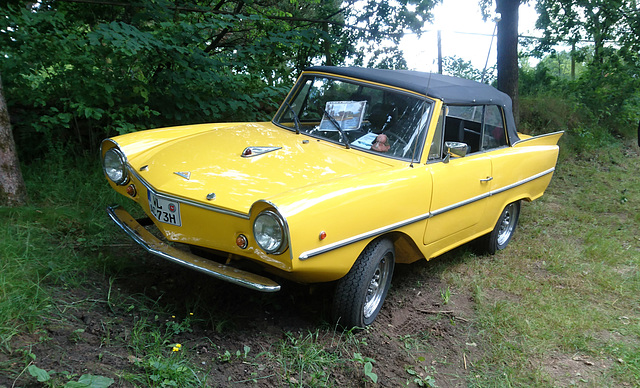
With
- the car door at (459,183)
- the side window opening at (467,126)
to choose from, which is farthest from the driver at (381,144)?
the side window opening at (467,126)

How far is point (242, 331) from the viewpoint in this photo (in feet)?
10.4

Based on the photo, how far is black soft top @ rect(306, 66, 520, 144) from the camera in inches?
157

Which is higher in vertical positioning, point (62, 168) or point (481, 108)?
point (481, 108)

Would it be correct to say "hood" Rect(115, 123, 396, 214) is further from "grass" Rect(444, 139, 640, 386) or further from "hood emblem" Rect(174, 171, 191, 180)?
"grass" Rect(444, 139, 640, 386)

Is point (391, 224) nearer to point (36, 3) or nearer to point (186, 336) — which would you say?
point (186, 336)

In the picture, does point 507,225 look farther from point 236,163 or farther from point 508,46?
point 508,46

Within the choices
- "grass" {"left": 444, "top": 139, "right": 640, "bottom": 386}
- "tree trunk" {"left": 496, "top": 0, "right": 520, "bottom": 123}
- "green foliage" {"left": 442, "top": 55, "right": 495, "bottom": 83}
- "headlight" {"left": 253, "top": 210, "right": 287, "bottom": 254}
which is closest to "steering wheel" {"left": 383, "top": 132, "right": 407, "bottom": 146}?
"grass" {"left": 444, "top": 139, "right": 640, "bottom": 386}

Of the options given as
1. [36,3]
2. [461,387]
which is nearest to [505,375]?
[461,387]

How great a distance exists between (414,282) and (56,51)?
3.95 m

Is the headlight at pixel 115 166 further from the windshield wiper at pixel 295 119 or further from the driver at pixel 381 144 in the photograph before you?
the driver at pixel 381 144

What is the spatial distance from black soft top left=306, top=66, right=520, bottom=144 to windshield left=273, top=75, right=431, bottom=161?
0.23 ft

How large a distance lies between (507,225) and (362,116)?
2242mm

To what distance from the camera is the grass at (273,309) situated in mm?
2777

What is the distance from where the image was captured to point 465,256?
4.95 meters
